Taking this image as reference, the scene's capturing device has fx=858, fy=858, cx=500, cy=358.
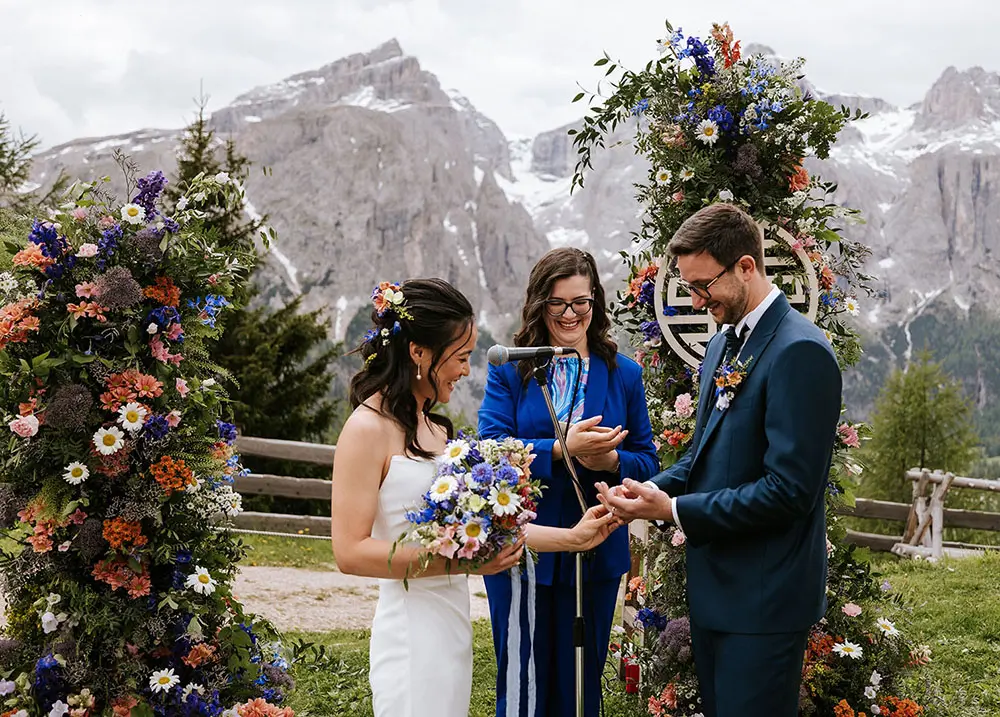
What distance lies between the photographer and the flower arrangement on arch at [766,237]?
425cm

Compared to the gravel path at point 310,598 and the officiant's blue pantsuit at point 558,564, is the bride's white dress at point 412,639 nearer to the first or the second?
the officiant's blue pantsuit at point 558,564

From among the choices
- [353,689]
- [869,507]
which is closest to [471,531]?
[353,689]

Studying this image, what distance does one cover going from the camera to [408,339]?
8.74 ft

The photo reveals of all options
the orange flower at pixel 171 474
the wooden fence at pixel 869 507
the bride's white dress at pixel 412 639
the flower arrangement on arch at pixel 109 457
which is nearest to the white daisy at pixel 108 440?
the flower arrangement on arch at pixel 109 457

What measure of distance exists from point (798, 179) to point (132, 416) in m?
3.34

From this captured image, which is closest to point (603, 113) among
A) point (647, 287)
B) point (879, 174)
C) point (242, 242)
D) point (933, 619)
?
point (647, 287)

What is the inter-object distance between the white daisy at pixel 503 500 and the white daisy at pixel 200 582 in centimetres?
183

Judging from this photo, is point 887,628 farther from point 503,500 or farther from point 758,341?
point 503,500

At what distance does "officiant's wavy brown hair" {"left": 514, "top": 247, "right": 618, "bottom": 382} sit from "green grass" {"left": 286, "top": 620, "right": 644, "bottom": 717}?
2.37m

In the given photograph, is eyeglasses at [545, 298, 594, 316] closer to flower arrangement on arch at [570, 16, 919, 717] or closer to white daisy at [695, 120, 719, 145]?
flower arrangement on arch at [570, 16, 919, 717]

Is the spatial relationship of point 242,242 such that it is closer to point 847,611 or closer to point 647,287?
point 647,287

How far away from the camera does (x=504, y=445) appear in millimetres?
2508

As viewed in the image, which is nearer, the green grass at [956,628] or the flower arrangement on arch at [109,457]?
the flower arrangement on arch at [109,457]

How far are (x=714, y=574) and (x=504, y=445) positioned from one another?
0.78 meters
